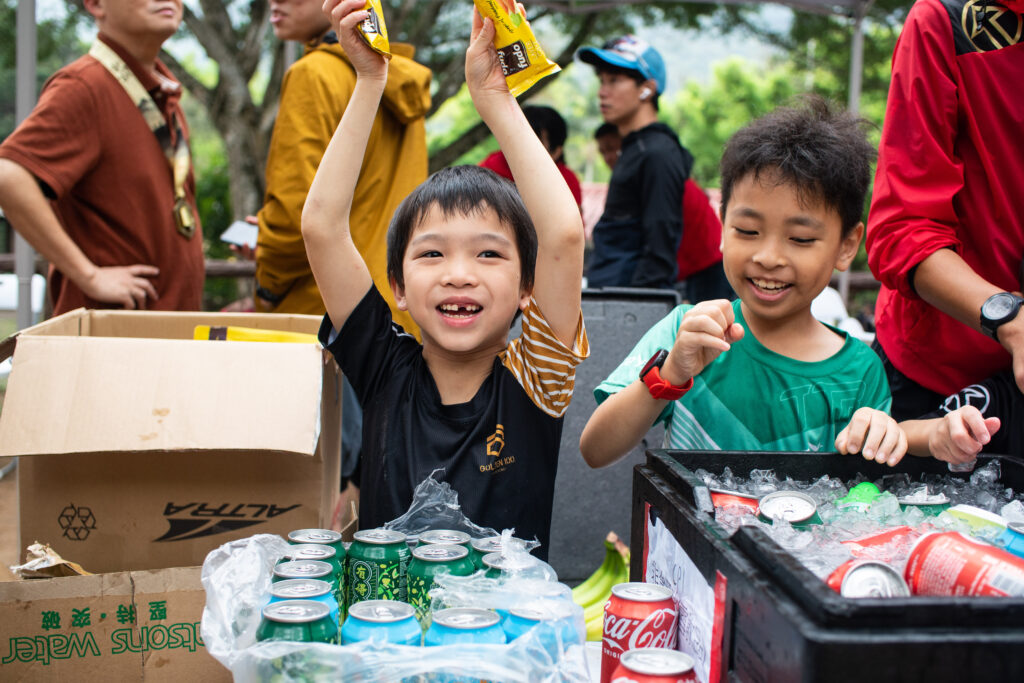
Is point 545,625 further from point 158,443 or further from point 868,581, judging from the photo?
point 158,443

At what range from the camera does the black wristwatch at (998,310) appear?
157 cm

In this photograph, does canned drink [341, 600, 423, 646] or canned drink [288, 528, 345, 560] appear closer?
canned drink [341, 600, 423, 646]

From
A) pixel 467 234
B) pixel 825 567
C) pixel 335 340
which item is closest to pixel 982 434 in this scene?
pixel 825 567

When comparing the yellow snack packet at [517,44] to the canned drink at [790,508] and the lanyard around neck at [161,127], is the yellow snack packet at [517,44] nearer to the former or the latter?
the canned drink at [790,508]

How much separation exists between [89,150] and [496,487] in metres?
1.76

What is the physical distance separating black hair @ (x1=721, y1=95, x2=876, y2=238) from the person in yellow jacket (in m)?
1.26

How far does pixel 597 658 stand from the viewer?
4.81 feet

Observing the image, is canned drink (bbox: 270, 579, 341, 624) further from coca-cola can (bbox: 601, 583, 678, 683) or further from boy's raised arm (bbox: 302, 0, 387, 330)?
boy's raised arm (bbox: 302, 0, 387, 330)

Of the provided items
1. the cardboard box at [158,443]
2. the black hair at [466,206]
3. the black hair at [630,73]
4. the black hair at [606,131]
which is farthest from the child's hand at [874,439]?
the black hair at [606,131]

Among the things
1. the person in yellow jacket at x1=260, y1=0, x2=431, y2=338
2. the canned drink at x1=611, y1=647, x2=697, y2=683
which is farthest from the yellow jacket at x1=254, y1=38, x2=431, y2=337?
the canned drink at x1=611, y1=647, x2=697, y2=683

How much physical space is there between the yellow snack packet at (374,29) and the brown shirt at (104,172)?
1352 mm

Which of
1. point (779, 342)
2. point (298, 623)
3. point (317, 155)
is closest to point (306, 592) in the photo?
point (298, 623)

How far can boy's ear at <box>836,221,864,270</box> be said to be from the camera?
191cm

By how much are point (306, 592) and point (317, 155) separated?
6.38 feet
